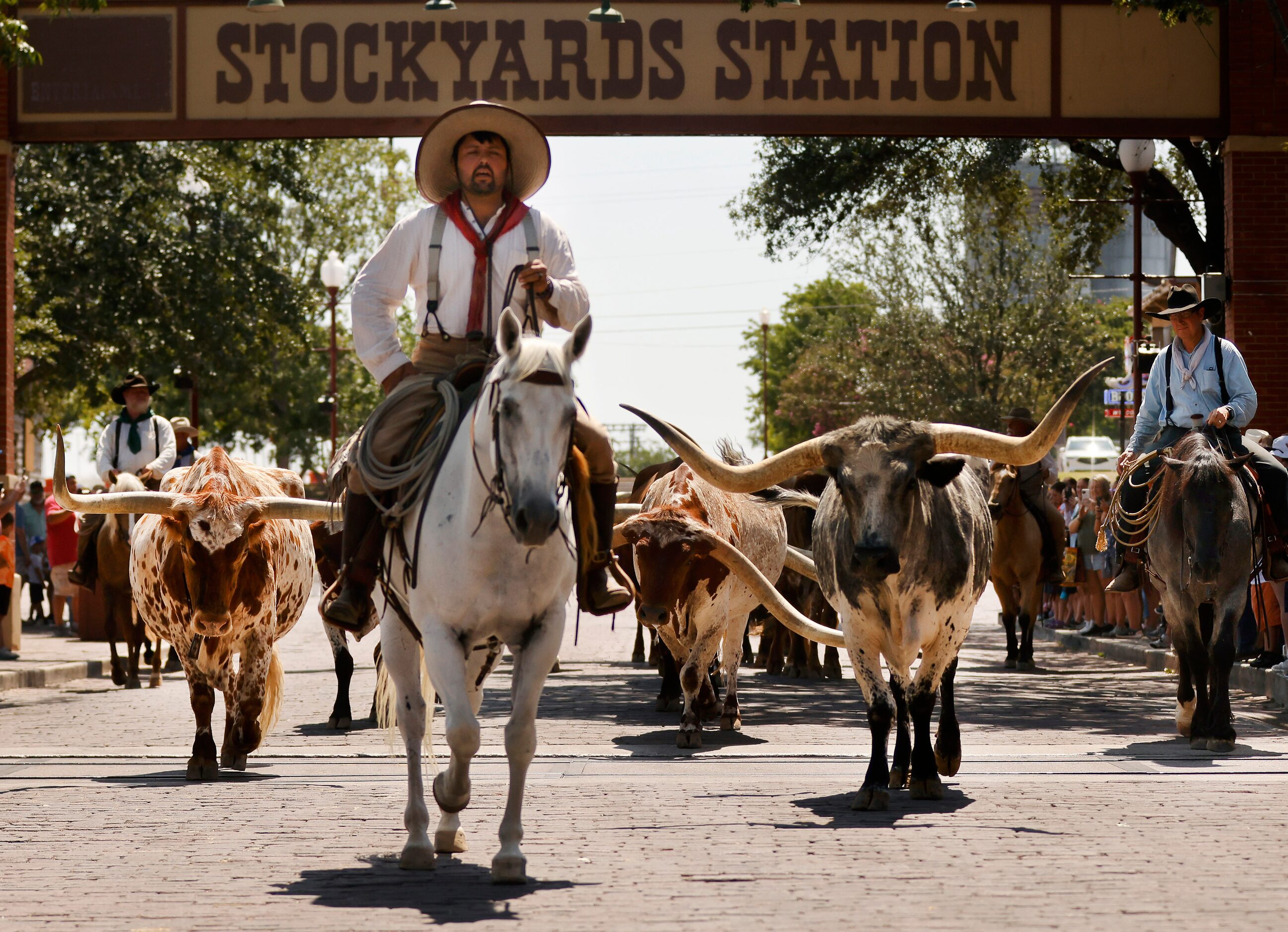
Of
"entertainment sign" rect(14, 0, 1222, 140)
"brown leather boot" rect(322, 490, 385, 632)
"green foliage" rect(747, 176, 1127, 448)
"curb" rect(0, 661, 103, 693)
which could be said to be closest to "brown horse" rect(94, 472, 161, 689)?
"curb" rect(0, 661, 103, 693)

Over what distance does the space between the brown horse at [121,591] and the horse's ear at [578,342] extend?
10.9 meters

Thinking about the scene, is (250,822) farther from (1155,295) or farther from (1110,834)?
(1155,295)

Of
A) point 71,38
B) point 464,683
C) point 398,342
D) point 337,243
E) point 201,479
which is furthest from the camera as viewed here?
point 337,243

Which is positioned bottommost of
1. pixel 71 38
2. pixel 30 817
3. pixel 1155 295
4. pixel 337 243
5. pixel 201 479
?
pixel 30 817

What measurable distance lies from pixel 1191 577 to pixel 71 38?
520 inches

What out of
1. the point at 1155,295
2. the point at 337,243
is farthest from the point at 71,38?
the point at 337,243

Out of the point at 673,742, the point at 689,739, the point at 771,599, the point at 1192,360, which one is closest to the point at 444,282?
the point at 771,599

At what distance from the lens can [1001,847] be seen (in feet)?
23.5

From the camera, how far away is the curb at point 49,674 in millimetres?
16203

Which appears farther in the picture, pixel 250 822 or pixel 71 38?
pixel 71 38

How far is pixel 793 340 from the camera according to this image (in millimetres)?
86812

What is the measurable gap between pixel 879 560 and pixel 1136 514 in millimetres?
3913

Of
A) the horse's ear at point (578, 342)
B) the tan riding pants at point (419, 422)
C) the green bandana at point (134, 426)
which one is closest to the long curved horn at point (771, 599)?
the tan riding pants at point (419, 422)

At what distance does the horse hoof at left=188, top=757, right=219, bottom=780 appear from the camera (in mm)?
Answer: 9781
